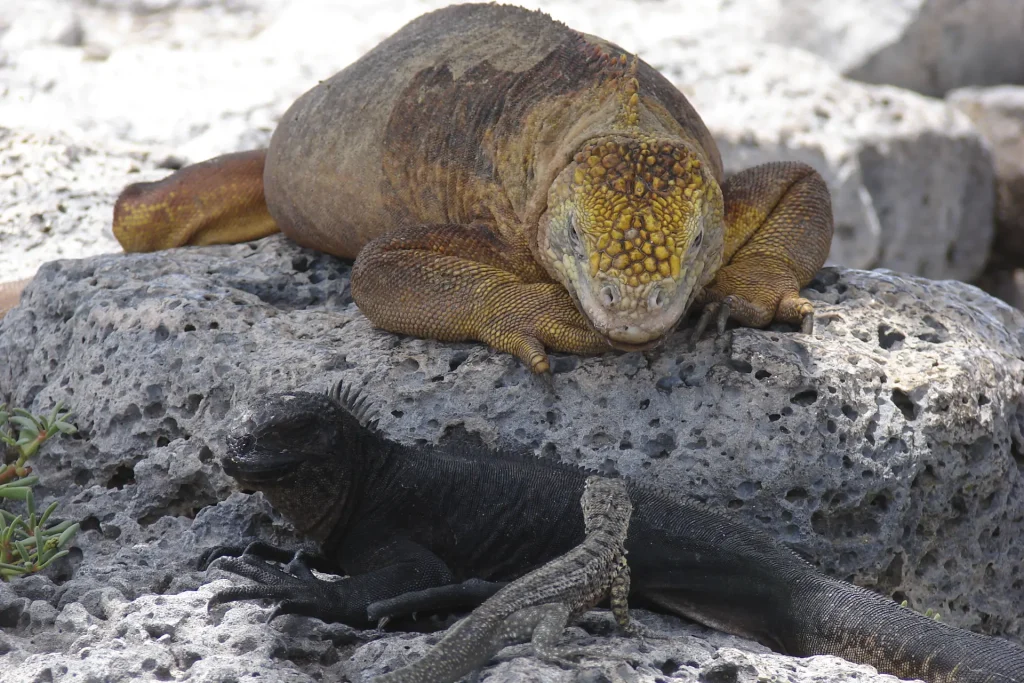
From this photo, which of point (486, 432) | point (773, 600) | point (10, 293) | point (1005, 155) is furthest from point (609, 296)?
point (1005, 155)

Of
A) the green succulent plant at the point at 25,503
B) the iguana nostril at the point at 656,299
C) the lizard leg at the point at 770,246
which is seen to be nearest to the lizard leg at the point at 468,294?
the iguana nostril at the point at 656,299

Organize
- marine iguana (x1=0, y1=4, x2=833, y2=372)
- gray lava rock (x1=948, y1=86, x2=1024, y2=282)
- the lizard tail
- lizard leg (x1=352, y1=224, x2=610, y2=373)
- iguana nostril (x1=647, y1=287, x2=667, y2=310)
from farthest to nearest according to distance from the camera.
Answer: gray lava rock (x1=948, y1=86, x2=1024, y2=282)
lizard leg (x1=352, y1=224, x2=610, y2=373)
marine iguana (x1=0, y1=4, x2=833, y2=372)
iguana nostril (x1=647, y1=287, x2=667, y2=310)
the lizard tail

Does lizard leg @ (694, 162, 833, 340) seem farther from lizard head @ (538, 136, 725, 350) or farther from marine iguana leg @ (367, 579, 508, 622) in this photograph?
marine iguana leg @ (367, 579, 508, 622)

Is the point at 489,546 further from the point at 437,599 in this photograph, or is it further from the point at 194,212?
the point at 194,212

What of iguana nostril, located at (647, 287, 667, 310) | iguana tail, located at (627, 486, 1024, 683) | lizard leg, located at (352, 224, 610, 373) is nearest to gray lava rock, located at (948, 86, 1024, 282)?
lizard leg, located at (352, 224, 610, 373)

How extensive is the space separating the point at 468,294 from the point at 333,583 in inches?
49.6

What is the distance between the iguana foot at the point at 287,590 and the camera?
2881 mm

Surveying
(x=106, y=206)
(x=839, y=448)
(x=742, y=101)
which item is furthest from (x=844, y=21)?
(x=839, y=448)

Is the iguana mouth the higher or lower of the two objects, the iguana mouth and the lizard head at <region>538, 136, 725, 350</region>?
the lower

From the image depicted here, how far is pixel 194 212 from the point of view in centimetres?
546

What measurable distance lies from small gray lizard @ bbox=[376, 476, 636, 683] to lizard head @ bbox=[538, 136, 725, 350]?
22.7 inches

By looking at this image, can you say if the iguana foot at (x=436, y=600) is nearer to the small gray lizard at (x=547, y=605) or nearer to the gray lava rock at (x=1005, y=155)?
the small gray lizard at (x=547, y=605)

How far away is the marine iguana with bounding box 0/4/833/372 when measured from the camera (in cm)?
344

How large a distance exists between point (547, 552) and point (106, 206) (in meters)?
4.00
